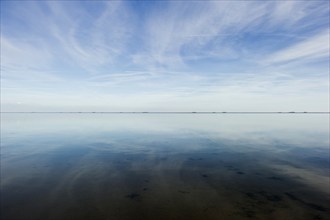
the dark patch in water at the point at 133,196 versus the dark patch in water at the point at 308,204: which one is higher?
the dark patch in water at the point at 133,196

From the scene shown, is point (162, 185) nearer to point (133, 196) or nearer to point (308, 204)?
point (133, 196)

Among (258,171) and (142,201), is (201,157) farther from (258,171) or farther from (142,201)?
(142,201)

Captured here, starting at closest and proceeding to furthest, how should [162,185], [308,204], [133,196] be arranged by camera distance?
1. [308,204]
2. [133,196]
3. [162,185]

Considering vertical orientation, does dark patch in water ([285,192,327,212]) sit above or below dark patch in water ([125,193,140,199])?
below

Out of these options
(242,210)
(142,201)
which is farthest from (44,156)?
(242,210)

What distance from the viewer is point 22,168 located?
23.9m

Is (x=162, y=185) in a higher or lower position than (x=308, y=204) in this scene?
higher

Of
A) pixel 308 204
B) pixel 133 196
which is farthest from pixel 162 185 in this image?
pixel 308 204

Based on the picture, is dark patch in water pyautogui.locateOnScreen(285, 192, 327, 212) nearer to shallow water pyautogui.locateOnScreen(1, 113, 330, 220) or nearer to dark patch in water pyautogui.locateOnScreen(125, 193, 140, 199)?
shallow water pyautogui.locateOnScreen(1, 113, 330, 220)

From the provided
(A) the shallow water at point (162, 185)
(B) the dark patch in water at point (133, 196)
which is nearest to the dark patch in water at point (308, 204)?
(A) the shallow water at point (162, 185)

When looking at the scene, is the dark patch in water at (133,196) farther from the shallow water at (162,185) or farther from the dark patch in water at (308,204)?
the dark patch in water at (308,204)

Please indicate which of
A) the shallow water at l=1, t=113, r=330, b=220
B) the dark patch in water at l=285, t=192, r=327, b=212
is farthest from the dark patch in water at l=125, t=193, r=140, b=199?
the dark patch in water at l=285, t=192, r=327, b=212

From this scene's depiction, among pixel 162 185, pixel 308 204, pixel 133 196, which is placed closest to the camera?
pixel 308 204

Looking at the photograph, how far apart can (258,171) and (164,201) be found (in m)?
12.6
